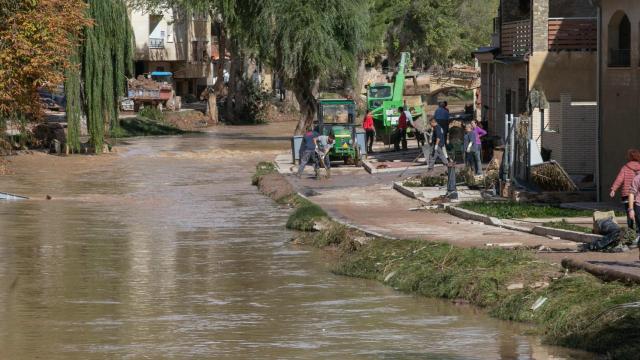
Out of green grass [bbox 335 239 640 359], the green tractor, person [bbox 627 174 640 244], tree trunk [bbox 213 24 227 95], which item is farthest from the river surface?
tree trunk [bbox 213 24 227 95]

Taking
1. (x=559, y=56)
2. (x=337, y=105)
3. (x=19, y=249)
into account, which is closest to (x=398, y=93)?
(x=337, y=105)

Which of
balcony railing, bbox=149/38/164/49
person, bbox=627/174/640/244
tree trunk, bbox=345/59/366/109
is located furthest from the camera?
balcony railing, bbox=149/38/164/49

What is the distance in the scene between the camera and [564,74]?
3881 cm

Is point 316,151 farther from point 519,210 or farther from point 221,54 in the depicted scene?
point 221,54

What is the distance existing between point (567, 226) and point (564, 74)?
608 inches

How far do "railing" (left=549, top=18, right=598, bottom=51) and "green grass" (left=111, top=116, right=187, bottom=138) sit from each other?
104 feet

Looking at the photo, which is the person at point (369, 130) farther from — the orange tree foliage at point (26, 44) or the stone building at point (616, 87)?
the orange tree foliage at point (26, 44)

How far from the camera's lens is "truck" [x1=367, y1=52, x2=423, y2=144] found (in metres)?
51.8

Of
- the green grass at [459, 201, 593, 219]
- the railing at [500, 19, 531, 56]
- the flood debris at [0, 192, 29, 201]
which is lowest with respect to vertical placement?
the flood debris at [0, 192, 29, 201]

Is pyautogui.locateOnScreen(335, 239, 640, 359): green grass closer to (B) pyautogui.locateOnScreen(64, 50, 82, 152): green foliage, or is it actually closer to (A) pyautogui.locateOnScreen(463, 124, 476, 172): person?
(A) pyautogui.locateOnScreen(463, 124, 476, 172): person

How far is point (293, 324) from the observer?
59.5ft

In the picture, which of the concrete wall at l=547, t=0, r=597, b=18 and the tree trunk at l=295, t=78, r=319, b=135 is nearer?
the concrete wall at l=547, t=0, r=597, b=18

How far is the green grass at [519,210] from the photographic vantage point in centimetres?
2649

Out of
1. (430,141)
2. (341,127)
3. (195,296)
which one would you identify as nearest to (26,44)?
(195,296)
